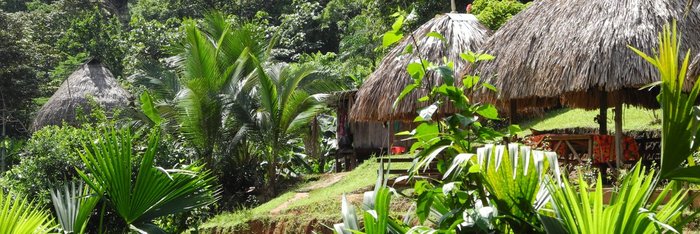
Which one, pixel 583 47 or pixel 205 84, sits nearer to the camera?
pixel 583 47

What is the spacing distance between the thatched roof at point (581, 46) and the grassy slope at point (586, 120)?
4341 mm

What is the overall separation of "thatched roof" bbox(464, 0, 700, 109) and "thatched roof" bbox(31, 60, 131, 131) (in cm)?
1289

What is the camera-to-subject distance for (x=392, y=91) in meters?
12.0

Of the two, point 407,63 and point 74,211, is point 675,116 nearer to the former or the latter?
point 74,211

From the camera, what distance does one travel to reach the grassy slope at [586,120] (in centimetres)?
1486

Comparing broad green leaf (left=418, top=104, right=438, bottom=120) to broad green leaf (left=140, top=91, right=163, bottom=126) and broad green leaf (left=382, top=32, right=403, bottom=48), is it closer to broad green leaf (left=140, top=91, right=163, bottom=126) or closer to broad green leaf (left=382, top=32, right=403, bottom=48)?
broad green leaf (left=382, top=32, right=403, bottom=48)

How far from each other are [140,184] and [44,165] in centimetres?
494

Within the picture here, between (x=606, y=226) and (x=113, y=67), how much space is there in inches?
1028

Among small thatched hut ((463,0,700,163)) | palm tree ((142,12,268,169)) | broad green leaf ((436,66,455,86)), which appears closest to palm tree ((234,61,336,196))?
palm tree ((142,12,268,169))

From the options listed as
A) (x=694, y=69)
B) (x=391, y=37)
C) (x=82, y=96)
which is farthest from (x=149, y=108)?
(x=391, y=37)

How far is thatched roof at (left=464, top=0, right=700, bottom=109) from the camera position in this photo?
30.7 ft

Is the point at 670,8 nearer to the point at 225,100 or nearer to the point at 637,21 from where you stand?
the point at 637,21

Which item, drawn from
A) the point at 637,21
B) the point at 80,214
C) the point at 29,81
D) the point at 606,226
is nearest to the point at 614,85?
the point at 637,21

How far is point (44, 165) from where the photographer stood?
34.0 ft
